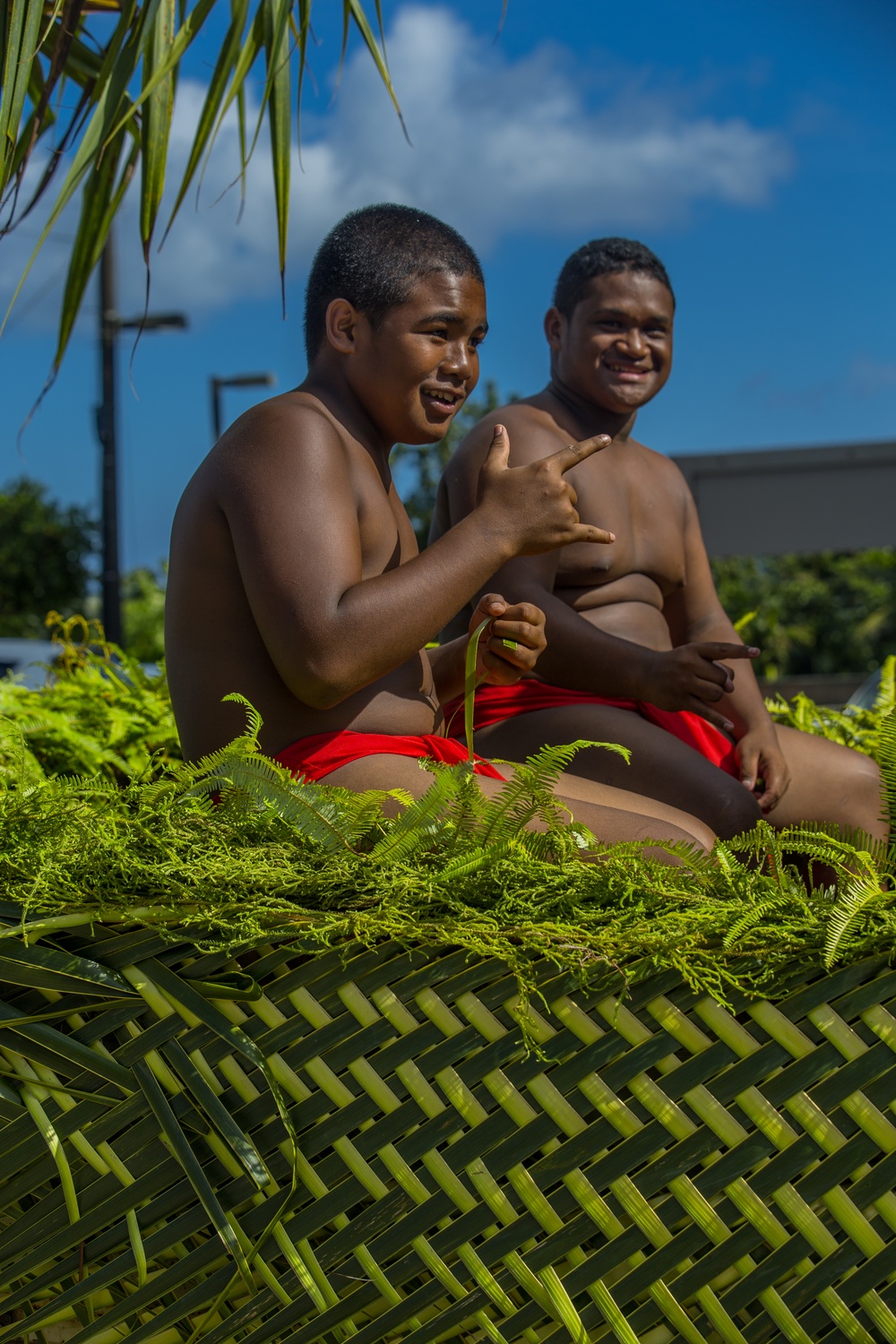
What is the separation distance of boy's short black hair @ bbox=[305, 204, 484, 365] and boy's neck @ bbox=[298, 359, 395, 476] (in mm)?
78

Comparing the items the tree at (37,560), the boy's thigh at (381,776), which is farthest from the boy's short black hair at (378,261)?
the tree at (37,560)

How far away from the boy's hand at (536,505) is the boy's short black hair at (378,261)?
0.42 metres

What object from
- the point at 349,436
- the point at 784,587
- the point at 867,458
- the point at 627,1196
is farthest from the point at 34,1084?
the point at 784,587

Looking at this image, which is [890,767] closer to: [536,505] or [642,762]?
[536,505]

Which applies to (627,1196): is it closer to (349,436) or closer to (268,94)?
(349,436)

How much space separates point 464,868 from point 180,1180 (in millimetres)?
499

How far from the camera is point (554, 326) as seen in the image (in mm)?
2979

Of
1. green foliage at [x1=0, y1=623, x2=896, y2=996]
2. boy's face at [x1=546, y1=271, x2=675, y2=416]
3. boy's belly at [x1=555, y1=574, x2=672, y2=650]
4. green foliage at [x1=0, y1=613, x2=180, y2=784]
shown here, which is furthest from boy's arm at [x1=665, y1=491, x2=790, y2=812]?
green foliage at [x1=0, y1=613, x2=180, y2=784]

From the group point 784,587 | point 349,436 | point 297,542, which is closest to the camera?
point 297,542

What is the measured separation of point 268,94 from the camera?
2199 mm

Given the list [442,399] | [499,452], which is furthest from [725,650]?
[442,399]

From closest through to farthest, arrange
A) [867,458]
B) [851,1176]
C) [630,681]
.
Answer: [851,1176], [630,681], [867,458]

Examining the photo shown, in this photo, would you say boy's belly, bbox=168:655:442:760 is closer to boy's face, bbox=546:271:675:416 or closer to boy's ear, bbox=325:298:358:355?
boy's ear, bbox=325:298:358:355

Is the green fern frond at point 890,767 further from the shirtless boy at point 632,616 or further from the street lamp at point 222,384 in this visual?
the street lamp at point 222,384
